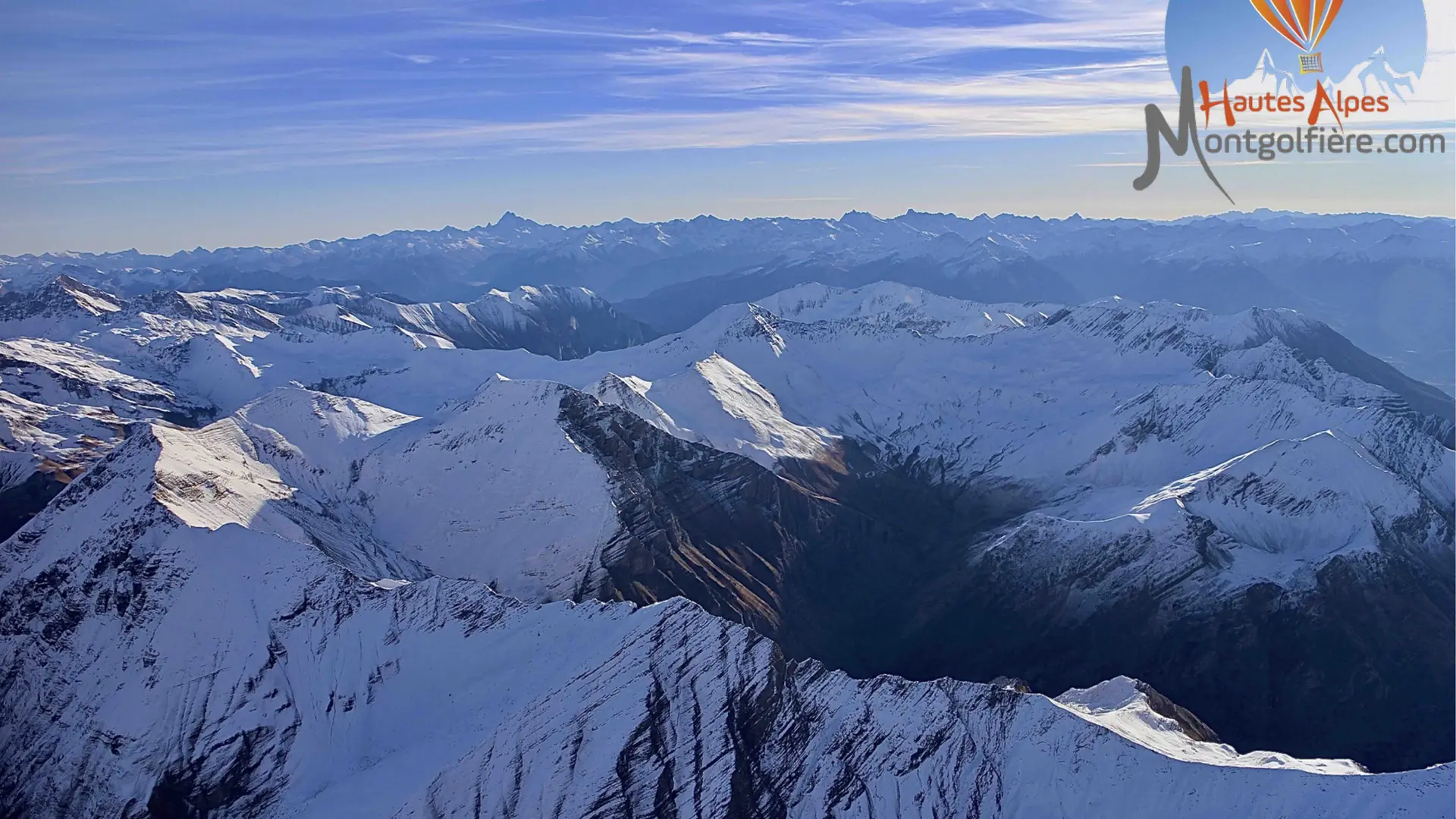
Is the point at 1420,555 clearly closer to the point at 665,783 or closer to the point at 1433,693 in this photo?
the point at 1433,693

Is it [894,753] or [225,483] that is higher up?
[225,483]

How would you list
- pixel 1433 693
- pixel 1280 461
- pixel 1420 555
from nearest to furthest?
pixel 1433 693, pixel 1420 555, pixel 1280 461

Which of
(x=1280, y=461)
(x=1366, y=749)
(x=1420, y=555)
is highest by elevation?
(x=1280, y=461)

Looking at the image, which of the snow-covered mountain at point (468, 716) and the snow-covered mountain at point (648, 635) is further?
the snow-covered mountain at point (648, 635)

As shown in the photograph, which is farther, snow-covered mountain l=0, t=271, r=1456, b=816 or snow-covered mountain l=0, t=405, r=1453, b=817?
snow-covered mountain l=0, t=271, r=1456, b=816

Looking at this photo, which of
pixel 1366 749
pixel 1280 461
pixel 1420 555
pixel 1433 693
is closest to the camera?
pixel 1366 749

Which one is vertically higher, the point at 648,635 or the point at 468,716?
the point at 648,635

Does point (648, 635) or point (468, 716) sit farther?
point (468, 716)

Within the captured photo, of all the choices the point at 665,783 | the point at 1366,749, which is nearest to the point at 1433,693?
the point at 1366,749

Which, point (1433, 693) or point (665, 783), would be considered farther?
point (1433, 693)

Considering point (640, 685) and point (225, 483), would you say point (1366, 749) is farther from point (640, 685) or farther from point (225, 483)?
point (225, 483)
